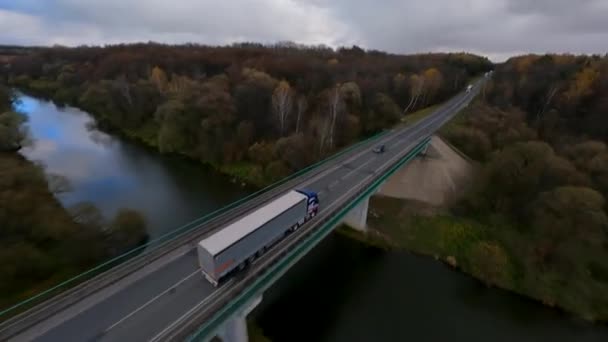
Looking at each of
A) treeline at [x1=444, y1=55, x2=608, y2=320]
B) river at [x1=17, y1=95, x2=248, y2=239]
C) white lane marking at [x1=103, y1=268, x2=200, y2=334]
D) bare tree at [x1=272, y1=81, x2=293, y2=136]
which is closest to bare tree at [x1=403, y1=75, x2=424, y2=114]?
treeline at [x1=444, y1=55, x2=608, y2=320]

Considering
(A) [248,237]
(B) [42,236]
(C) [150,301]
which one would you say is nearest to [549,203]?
(A) [248,237]

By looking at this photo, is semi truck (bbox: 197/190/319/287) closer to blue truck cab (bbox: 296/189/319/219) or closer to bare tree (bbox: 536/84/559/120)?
blue truck cab (bbox: 296/189/319/219)

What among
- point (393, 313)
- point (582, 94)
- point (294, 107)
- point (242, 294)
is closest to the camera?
point (242, 294)

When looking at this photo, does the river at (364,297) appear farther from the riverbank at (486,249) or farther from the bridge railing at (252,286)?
the bridge railing at (252,286)

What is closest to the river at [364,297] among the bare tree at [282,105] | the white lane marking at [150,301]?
the white lane marking at [150,301]

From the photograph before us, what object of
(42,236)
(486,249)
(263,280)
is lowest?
(486,249)

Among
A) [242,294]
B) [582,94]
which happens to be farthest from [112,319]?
[582,94]

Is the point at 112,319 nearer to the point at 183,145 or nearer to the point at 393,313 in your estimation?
the point at 393,313

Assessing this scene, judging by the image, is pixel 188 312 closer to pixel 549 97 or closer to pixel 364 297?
pixel 364 297
